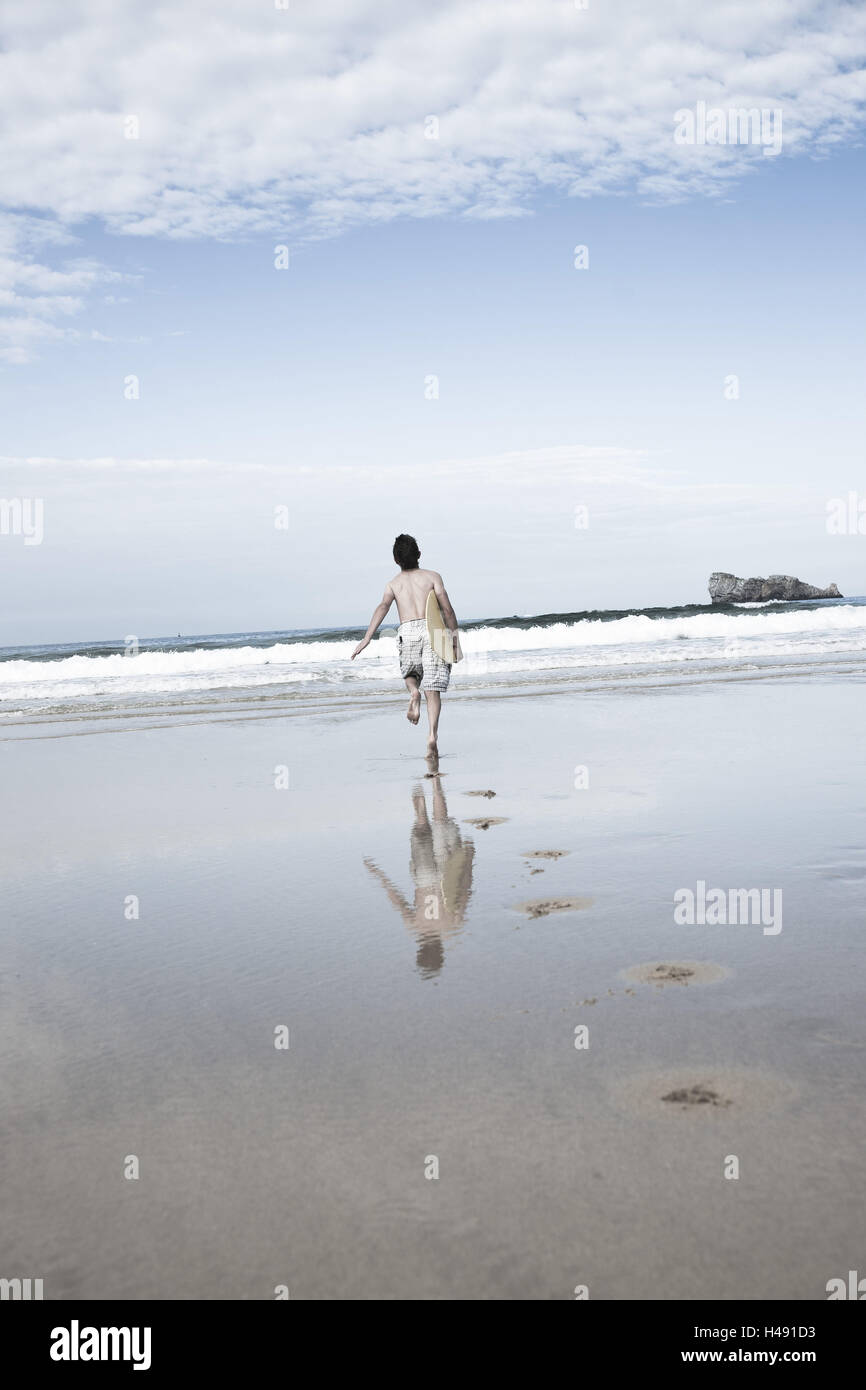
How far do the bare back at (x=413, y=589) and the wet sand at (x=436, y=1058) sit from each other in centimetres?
372

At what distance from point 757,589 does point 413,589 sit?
6335 cm

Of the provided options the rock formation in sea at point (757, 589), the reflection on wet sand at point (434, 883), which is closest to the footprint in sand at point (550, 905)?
the reflection on wet sand at point (434, 883)

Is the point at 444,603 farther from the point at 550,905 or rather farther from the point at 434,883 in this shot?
the point at 550,905

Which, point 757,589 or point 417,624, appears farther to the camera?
point 757,589

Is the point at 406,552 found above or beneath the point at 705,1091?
above

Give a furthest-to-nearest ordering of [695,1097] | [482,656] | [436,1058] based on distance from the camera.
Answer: [482,656]
[436,1058]
[695,1097]

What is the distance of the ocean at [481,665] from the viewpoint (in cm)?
1873

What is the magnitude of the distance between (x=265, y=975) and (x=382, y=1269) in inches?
64.6

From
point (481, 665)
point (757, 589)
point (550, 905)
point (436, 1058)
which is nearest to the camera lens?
point (436, 1058)

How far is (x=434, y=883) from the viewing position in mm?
4570

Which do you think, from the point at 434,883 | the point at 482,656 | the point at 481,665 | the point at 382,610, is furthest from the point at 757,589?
the point at 434,883

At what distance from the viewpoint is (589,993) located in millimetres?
3047
